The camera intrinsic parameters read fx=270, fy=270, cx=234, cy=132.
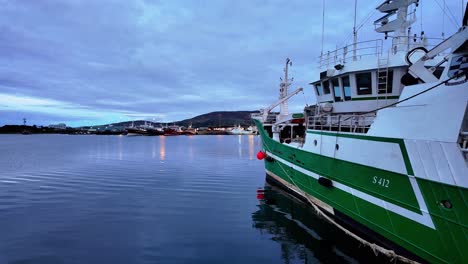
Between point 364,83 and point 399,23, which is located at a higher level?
point 399,23

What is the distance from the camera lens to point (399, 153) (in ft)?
21.8

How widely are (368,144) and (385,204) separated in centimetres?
167

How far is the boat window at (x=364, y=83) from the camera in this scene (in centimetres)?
1035

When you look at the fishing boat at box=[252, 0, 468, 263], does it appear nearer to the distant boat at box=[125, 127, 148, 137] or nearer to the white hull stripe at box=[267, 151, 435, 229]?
the white hull stripe at box=[267, 151, 435, 229]

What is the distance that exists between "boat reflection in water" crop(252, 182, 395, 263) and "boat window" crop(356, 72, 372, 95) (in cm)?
537

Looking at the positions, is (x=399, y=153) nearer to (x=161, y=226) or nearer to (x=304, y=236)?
(x=304, y=236)

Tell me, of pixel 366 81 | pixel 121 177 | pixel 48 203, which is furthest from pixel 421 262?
pixel 121 177

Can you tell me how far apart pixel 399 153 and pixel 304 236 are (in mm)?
4739

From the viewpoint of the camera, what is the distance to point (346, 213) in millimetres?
9336

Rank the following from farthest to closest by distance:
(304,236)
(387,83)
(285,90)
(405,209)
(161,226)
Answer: (285,90)
(161,226)
(387,83)
(304,236)
(405,209)

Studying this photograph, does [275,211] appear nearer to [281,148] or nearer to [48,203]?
[281,148]

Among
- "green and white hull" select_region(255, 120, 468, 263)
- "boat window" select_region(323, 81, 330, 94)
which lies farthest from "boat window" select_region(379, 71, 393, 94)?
"boat window" select_region(323, 81, 330, 94)

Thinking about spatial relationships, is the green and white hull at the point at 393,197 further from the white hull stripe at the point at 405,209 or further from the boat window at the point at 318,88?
the boat window at the point at 318,88

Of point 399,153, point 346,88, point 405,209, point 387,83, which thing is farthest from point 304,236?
point 387,83
